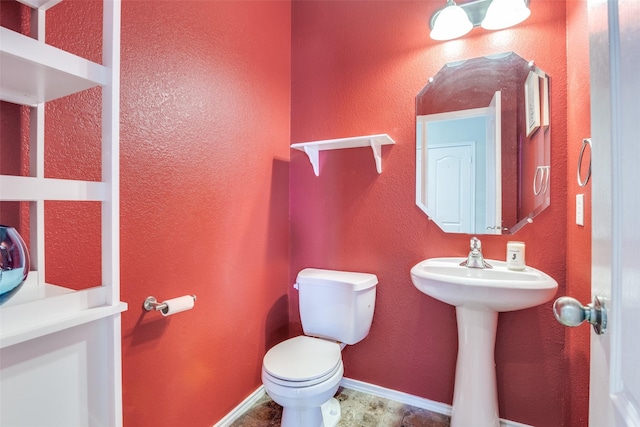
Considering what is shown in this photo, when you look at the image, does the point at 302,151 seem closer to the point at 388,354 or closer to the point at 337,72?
the point at 337,72

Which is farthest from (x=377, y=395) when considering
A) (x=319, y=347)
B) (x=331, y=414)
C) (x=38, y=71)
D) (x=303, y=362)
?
(x=38, y=71)

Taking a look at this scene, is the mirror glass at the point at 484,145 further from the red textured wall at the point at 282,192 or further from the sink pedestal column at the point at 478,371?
the sink pedestal column at the point at 478,371

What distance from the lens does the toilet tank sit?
159 cm

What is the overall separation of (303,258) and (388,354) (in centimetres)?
78

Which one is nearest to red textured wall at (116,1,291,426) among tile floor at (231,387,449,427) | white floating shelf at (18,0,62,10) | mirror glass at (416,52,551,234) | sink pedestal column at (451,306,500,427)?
tile floor at (231,387,449,427)

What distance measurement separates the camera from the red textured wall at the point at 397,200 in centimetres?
141

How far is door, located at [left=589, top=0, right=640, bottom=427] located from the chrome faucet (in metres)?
0.86

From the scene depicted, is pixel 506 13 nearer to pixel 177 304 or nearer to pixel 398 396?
pixel 177 304

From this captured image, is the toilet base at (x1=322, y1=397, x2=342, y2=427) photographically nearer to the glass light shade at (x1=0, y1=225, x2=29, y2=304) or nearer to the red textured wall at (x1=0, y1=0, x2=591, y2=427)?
the red textured wall at (x1=0, y1=0, x2=591, y2=427)

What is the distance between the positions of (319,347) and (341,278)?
0.37 meters

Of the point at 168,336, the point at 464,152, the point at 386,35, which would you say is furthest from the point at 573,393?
the point at 386,35

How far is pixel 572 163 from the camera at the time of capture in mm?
1303

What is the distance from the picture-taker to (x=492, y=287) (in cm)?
114

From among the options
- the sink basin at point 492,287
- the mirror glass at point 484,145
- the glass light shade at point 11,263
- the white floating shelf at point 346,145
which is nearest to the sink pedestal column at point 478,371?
the sink basin at point 492,287
